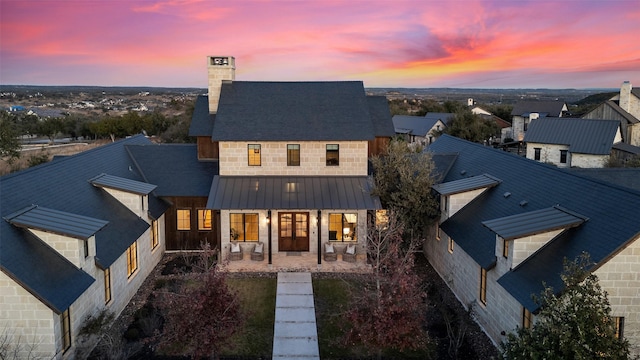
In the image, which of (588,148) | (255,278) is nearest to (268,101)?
(255,278)

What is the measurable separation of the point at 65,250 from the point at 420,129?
217ft

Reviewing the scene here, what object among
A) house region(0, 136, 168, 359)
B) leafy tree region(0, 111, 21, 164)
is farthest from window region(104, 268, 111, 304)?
leafy tree region(0, 111, 21, 164)

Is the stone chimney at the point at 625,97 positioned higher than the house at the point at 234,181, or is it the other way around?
the stone chimney at the point at 625,97

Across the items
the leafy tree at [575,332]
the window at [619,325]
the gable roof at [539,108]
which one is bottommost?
the window at [619,325]

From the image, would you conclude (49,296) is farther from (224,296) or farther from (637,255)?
(637,255)

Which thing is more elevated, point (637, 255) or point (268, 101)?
point (268, 101)

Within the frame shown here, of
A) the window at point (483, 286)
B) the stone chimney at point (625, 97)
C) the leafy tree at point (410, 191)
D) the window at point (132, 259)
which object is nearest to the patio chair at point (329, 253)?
the leafy tree at point (410, 191)

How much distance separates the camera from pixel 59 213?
15039 mm

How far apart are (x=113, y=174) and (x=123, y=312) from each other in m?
7.62

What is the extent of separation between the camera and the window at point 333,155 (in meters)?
25.2

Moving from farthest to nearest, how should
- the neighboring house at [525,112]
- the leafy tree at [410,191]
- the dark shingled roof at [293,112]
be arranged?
the neighboring house at [525,112]
the dark shingled roof at [293,112]
the leafy tree at [410,191]

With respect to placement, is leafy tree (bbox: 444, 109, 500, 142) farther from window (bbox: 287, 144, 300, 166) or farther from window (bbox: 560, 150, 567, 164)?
window (bbox: 287, 144, 300, 166)

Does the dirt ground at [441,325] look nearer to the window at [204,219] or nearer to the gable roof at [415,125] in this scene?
the window at [204,219]

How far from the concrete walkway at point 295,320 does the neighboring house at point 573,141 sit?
3759cm
